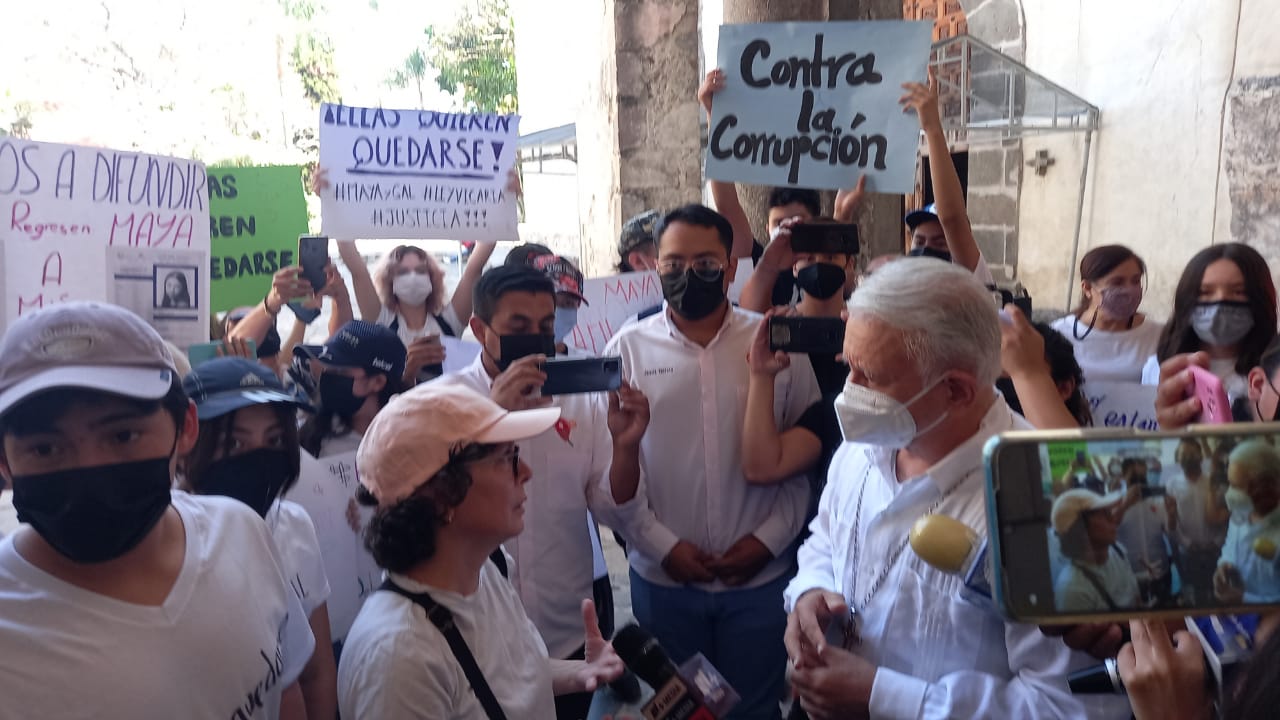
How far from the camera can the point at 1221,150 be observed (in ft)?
25.0

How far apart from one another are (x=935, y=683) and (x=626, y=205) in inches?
157

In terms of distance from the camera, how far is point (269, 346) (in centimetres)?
363

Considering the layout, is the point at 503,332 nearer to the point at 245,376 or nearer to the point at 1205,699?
the point at 245,376

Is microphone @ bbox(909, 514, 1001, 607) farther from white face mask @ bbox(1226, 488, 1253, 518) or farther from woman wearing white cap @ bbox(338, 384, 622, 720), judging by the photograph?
woman wearing white cap @ bbox(338, 384, 622, 720)

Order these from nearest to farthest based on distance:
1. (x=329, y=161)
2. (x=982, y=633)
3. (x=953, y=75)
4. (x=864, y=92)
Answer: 1. (x=982, y=633)
2. (x=864, y=92)
3. (x=329, y=161)
4. (x=953, y=75)

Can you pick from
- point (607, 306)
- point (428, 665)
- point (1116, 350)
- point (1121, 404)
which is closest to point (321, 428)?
point (428, 665)

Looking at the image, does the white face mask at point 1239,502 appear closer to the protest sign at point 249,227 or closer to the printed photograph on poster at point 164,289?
the printed photograph on poster at point 164,289

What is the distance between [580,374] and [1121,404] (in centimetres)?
176

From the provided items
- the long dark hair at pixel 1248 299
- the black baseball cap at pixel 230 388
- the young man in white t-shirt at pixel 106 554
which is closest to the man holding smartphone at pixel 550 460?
the black baseball cap at pixel 230 388

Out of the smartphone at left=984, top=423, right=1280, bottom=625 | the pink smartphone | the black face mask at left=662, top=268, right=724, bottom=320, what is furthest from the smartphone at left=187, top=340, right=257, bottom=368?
the pink smartphone

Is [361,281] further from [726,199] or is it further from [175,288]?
[726,199]

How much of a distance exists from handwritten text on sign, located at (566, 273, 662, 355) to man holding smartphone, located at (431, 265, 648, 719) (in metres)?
1.12

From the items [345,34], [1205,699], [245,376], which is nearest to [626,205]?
[245,376]

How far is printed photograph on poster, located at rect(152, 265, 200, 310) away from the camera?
2963 millimetres
